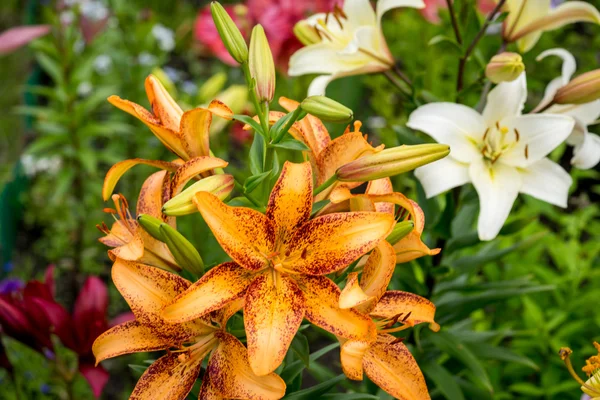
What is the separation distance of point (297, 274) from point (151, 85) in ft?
0.82

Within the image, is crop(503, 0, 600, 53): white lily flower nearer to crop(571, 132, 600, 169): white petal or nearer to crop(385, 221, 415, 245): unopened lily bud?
crop(571, 132, 600, 169): white petal

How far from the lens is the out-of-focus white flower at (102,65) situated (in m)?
2.13

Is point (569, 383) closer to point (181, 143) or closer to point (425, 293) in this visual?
point (425, 293)

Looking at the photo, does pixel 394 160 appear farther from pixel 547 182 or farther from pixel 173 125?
pixel 547 182

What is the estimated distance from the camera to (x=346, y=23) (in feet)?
3.07

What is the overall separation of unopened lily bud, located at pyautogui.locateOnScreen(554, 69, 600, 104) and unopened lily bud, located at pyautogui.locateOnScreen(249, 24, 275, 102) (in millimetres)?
395

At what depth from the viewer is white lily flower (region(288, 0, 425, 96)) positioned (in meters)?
0.90

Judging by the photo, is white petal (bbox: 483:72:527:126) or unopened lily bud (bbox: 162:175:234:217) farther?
white petal (bbox: 483:72:527:126)

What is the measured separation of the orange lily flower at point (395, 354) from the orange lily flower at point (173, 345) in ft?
0.31

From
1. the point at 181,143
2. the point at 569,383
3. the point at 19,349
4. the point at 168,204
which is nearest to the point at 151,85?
the point at 181,143

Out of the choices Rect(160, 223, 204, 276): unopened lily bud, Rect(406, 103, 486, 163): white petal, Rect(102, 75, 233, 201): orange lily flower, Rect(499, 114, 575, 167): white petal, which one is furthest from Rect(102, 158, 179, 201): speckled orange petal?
Rect(499, 114, 575, 167): white petal

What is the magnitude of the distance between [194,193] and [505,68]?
0.41m

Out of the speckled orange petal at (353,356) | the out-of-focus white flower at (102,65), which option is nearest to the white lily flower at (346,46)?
the speckled orange petal at (353,356)

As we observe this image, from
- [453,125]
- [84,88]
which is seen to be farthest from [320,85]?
[84,88]
